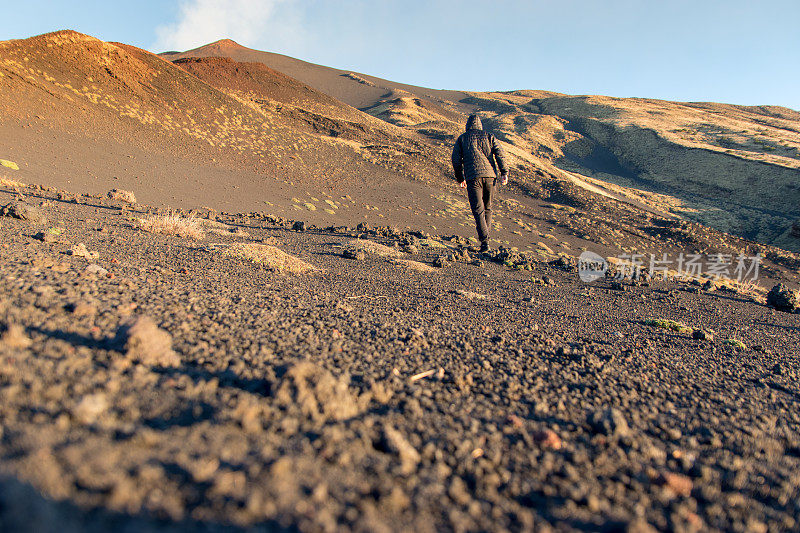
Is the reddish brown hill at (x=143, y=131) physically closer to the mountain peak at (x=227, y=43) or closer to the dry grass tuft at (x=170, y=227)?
the dry grass tuft at (x=170, y=227)

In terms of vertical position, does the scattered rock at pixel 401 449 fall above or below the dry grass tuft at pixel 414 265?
above

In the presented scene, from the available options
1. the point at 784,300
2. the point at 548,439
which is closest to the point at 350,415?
the point at 548,439

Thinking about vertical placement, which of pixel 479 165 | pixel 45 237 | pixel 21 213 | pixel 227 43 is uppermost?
pixel 227 43

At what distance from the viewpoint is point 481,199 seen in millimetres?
7371

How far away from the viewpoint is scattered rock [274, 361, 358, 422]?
136cm

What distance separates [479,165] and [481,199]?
646 mm

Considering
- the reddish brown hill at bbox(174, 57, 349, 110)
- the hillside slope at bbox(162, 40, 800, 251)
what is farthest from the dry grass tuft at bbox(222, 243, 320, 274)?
the reddish brown hill at bbox(174, 57, 349, 110)

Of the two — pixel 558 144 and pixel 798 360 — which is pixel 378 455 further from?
pixel 558 144

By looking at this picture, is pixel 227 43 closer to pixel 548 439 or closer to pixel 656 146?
pixel 656 146

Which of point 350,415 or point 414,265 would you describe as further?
point 414,265

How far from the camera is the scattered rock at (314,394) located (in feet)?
4.47

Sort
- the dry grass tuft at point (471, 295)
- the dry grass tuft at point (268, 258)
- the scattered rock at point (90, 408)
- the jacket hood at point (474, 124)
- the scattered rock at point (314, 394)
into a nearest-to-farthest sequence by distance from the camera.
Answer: the scattered rock at point (90, 408)
the scattered rock at point (314, 394)
the dry grass tuft at point (471, 295)
the dry grass tuft at point (268, 258)
the jacket hood at point (474, 124)

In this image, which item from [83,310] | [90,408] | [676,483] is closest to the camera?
[90,408]

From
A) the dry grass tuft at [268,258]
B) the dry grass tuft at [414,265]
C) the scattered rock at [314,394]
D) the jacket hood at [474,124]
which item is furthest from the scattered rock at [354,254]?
the scattered rock at [314,394]
